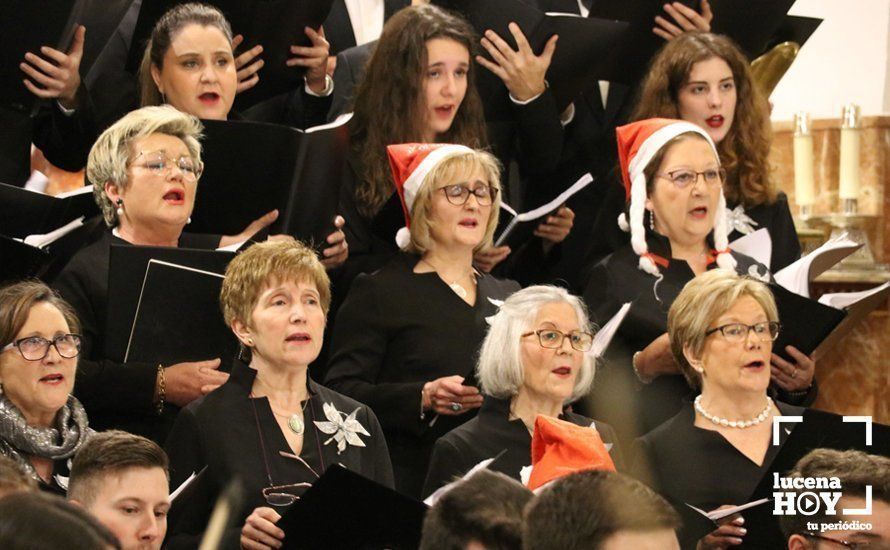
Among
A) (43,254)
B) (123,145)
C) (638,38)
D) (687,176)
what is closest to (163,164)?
(123,145)

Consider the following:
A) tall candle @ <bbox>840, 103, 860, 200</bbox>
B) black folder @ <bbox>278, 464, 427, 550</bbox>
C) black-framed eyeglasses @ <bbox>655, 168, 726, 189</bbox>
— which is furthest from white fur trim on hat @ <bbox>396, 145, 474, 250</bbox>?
tall candle @ <bbox>840, 103, 860, 200</bbox>

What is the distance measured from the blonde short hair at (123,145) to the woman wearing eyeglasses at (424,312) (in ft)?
1.87

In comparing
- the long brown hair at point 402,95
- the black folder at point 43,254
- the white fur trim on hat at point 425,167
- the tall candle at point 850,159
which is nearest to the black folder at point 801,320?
the white fur trim on hat at point 425,167

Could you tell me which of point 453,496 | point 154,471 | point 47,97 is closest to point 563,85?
point 47,97

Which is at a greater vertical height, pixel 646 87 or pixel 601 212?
pixel 646 87

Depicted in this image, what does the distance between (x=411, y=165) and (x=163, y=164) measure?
26.6 inches

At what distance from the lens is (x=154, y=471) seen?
9.57 ft

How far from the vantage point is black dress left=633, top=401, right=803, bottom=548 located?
3500 mm

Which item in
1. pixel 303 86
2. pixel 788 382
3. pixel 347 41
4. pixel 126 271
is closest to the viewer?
pixel 126 271

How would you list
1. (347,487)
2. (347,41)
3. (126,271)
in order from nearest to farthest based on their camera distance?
(347,487)
(126,271)
(347,41)

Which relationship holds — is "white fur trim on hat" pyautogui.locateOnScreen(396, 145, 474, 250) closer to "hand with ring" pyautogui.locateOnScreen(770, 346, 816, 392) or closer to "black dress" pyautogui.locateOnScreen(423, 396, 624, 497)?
"black dress" pyautogui.locateOnScreen(423, 396, 624, 497)

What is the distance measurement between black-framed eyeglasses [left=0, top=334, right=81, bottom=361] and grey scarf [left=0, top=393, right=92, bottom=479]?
0.10m

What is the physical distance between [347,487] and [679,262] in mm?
1659

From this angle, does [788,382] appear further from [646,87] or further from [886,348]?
[886,348]
